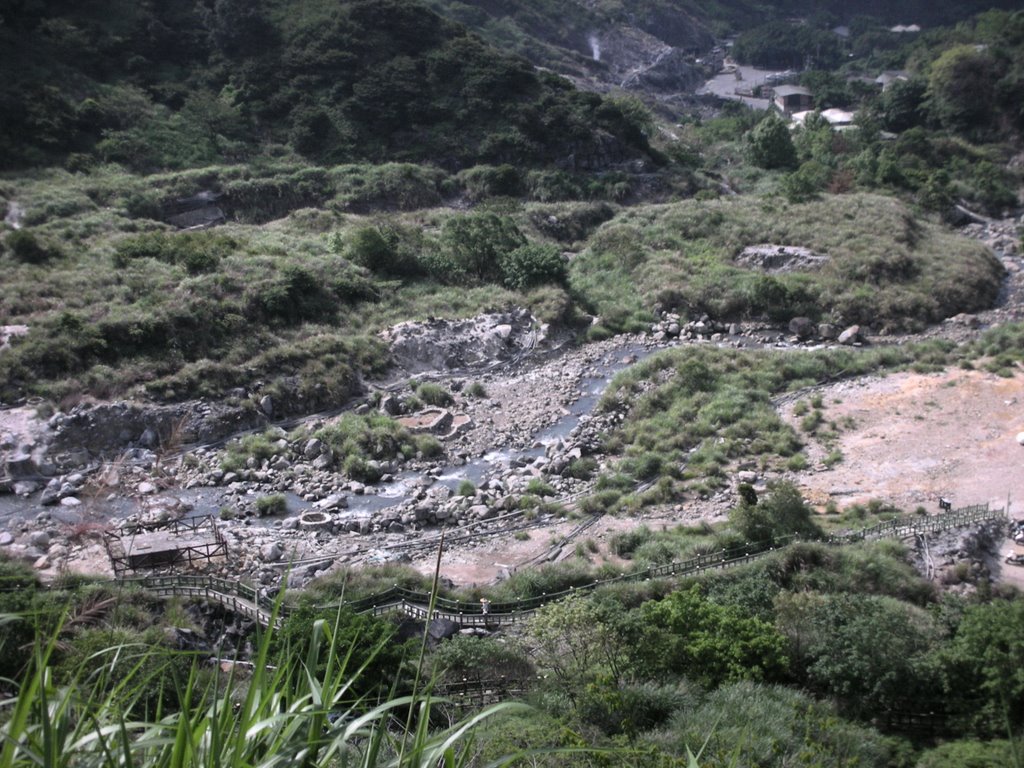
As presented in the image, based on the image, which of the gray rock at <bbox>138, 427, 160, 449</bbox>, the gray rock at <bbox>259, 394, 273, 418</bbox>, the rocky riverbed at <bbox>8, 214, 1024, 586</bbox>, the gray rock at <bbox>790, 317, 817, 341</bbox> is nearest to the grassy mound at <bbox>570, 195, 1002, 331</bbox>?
the gray rock at <bbox>790, 317, 817, 341</bbox>

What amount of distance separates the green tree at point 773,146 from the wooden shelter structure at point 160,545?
126ft

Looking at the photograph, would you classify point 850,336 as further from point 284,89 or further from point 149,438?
point 284,89

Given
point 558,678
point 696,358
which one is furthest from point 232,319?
point 558,678

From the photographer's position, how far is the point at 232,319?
24.6m

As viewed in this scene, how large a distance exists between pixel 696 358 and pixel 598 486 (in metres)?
7.45

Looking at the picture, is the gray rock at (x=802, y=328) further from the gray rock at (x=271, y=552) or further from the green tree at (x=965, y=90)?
the green tree at (x=965, y=90)

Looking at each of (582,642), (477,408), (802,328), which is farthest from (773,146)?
(582,642)

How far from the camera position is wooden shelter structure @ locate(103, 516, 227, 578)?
15289 millimetres

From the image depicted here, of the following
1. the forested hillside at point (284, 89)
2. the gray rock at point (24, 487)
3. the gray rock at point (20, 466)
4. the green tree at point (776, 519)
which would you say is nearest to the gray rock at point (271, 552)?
the gray rock at point (24, 487)

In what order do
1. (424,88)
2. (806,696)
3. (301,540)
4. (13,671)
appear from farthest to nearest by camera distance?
(424,88)
(301,540)
(806,696)
(13,671)

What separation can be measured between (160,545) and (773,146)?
39928 mm

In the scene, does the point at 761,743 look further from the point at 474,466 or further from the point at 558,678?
the point at 474,466

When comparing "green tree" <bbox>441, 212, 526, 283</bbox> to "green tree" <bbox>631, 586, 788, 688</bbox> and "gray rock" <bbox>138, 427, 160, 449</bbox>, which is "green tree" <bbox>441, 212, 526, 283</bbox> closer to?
"gray rock" <bbox>138, 427, 160, 449</bbox>

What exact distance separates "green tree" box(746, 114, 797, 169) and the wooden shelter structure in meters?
38.3
